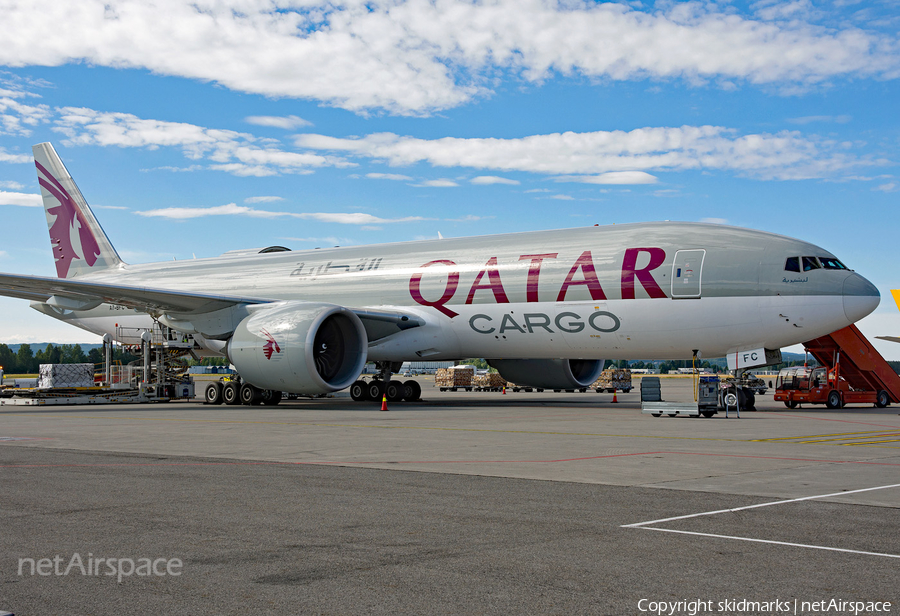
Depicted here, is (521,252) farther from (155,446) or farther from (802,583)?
(802,583)

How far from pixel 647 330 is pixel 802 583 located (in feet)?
52.6

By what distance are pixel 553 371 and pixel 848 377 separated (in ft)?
30.7

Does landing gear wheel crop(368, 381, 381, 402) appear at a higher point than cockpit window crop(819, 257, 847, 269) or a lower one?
lower

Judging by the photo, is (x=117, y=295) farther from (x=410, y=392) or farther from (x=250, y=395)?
(x=410, y=392)

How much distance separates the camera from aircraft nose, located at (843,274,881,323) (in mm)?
18656

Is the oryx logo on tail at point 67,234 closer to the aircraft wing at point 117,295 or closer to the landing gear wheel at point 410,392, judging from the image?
the aircraft wing at point 117,295

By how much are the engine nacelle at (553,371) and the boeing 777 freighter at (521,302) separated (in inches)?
1.8

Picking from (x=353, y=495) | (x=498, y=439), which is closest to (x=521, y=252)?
(x=498, y=439)

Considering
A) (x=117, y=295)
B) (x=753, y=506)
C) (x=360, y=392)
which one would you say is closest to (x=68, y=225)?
(x=117, y=295)

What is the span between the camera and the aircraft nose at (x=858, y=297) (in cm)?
1866

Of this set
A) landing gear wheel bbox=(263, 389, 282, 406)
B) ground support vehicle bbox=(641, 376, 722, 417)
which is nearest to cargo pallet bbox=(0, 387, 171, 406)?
landing gear wheel bbox=(263, 389, 282, 406)

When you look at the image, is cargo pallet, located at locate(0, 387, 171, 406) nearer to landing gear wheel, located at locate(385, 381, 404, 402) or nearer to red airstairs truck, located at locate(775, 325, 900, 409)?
landing gear wheel, located at locate(385, 381, 404, 402)

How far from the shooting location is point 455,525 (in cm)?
594

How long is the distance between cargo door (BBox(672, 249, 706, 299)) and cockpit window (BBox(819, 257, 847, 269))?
275 centimetres
